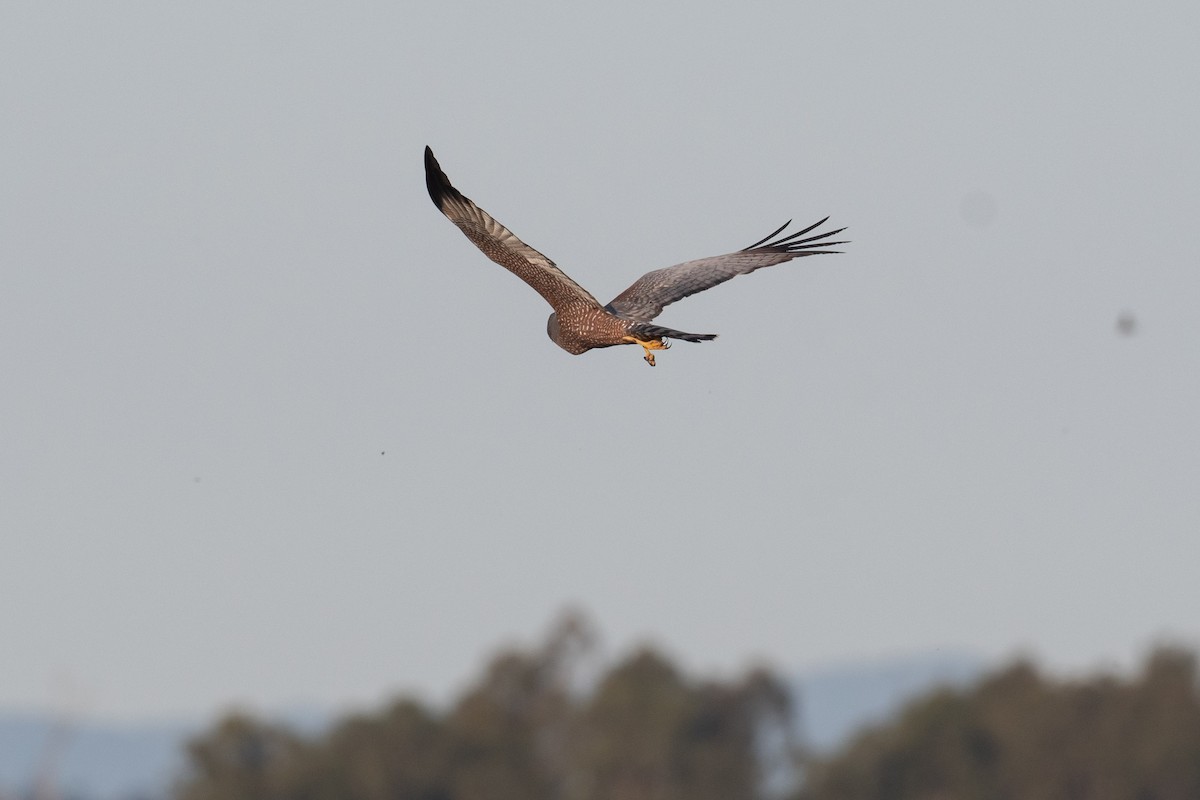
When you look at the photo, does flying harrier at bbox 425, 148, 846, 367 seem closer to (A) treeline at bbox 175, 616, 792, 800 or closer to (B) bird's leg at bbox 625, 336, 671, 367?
(B) bird's leg at bbox 625, 336, 671, 367

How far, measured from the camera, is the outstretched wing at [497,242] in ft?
77.9

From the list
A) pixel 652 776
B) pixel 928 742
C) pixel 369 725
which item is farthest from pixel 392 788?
pixel 928 742

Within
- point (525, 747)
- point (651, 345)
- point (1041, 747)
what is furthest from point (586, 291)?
point (525, 747)

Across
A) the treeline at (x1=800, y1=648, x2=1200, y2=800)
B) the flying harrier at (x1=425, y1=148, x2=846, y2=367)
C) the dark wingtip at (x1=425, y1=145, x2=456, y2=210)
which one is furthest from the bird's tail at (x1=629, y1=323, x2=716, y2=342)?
the treeline at (x1=800, y1=648, x2=1200, y2=800)

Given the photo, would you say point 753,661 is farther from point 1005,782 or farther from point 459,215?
point 459,215

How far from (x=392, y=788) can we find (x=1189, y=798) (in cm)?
4329

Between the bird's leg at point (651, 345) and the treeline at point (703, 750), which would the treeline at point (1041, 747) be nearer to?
the treeline at point (703, 750)

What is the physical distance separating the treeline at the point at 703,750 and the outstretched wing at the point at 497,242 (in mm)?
105288

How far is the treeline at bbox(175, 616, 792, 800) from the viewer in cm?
13025

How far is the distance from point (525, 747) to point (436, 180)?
11723cm

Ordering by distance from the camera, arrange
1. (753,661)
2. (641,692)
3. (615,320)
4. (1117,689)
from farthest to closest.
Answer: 1. (753,661)
2. (641,692)
3. (1117,689)
4. (615,320)

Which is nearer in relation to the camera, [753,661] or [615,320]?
[615,320]

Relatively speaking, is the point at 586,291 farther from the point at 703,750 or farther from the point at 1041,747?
the point at 703,750

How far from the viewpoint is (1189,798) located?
124 meters
